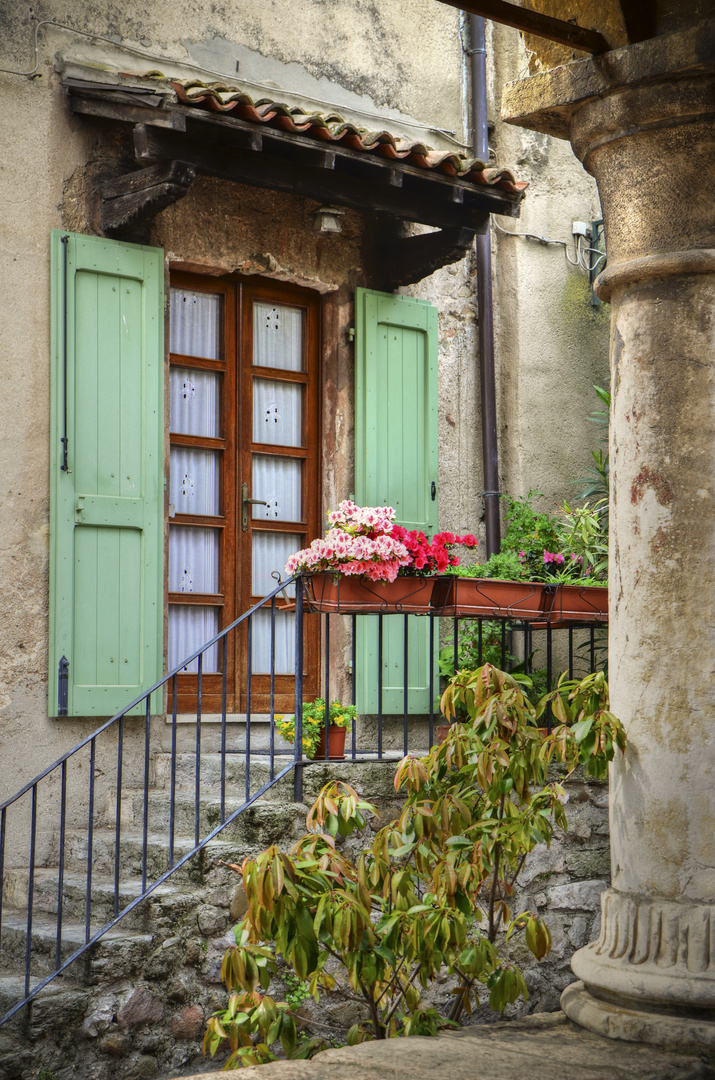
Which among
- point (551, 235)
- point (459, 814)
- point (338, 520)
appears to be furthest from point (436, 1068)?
point (551, 235)

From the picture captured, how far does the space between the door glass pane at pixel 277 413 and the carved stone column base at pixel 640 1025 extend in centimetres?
396

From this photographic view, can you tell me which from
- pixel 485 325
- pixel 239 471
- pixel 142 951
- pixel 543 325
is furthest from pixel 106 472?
pixel 543 325

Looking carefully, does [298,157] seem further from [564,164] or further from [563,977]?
[563,977]

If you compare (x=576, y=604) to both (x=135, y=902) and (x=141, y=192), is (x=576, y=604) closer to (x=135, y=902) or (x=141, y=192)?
(x=135, y=902)

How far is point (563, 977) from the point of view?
5324 millimetres

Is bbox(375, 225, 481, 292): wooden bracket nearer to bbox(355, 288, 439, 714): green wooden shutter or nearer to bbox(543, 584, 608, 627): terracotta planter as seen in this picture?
bbox(355, 288, 439, 714): green wooden shutter

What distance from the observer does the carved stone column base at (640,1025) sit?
2.91 meters

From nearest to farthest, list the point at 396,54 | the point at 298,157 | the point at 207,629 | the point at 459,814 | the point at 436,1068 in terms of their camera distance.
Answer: the point at 436,1068 < the point at 459,814 < the point at 298,157 < the point at 207,629 < the point at 396,54

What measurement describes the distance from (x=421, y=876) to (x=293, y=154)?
3502 mm

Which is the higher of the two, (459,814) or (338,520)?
(338,520)

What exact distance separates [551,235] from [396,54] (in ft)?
4.66

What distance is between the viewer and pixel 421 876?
373 cm

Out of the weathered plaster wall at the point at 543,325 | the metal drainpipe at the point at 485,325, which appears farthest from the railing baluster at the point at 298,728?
the weathered plaster wall at the point at 543,325

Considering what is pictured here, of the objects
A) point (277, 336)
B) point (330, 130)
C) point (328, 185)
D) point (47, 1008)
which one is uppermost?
point (330, 130)
